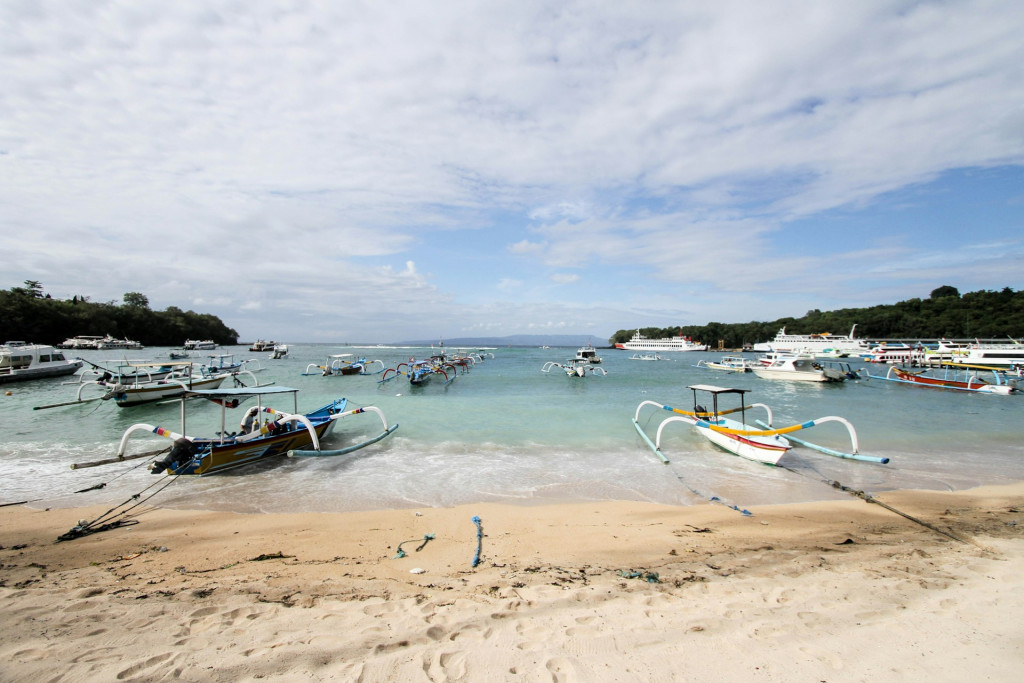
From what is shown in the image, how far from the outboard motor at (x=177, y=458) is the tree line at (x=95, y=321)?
85.8 meters

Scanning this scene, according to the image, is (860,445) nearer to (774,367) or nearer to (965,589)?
(965,589)

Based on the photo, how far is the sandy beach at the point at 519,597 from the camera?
3.49 metres

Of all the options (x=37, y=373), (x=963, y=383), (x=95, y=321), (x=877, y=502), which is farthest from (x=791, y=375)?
(x=95, y=321)

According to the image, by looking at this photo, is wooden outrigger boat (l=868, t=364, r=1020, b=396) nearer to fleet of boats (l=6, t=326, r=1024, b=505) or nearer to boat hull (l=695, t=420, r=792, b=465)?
fleet of boats (l=6, t=326, r=1024, b=505)

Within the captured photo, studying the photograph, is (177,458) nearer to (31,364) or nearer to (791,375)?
(31,364)

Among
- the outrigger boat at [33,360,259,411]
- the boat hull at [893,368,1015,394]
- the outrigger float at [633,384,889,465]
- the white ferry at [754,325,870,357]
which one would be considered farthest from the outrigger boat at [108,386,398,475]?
the white ferry at [754,325,870,357]

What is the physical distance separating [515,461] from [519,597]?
23.9ft

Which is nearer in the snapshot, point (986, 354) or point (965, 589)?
point (965, 589)

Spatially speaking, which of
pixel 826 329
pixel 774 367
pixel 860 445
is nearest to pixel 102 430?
pixel 860 445

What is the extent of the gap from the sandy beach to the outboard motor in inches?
77.9

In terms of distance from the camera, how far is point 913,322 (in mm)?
96062

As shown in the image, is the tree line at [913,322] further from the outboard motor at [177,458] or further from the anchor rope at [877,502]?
the outboard motor at [177,458]

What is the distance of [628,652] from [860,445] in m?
14.7

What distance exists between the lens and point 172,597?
4.68 m
